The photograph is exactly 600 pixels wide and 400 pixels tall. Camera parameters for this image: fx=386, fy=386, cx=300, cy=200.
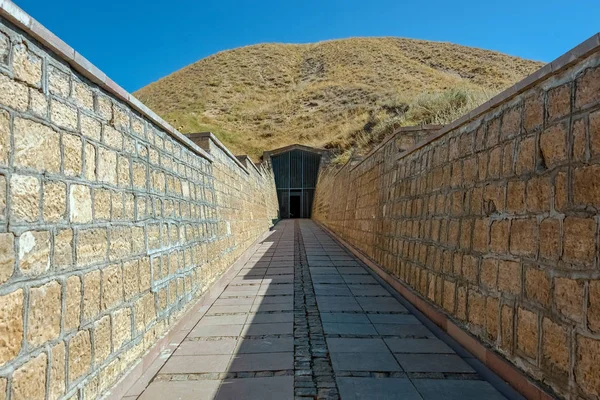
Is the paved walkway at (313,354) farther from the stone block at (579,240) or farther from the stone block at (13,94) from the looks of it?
the stone block at (13,94)

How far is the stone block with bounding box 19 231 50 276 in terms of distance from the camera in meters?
1.60

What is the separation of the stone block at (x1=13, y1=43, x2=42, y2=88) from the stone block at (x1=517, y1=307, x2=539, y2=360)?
9.34 ft

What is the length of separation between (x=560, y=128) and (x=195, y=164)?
368 cm

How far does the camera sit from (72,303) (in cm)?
194

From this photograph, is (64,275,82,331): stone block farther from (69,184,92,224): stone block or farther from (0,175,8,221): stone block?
(0,175,8,221): stone block

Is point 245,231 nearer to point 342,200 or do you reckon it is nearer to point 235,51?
point 342,200

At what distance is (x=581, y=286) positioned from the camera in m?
1.85

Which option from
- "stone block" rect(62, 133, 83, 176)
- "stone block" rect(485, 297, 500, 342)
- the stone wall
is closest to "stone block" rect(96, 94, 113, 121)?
the stone wall

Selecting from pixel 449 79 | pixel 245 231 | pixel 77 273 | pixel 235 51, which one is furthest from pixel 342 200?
pixel 235 51

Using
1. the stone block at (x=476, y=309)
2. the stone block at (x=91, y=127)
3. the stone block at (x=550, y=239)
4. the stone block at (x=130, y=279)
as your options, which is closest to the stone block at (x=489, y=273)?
the stone block at (x=476, y=309)

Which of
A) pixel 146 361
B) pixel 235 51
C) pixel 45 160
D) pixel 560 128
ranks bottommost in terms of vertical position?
pixel 146 361

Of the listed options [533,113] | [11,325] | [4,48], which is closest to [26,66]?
[4,48]

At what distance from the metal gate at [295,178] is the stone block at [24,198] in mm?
27009

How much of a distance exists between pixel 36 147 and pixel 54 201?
0.27 m
